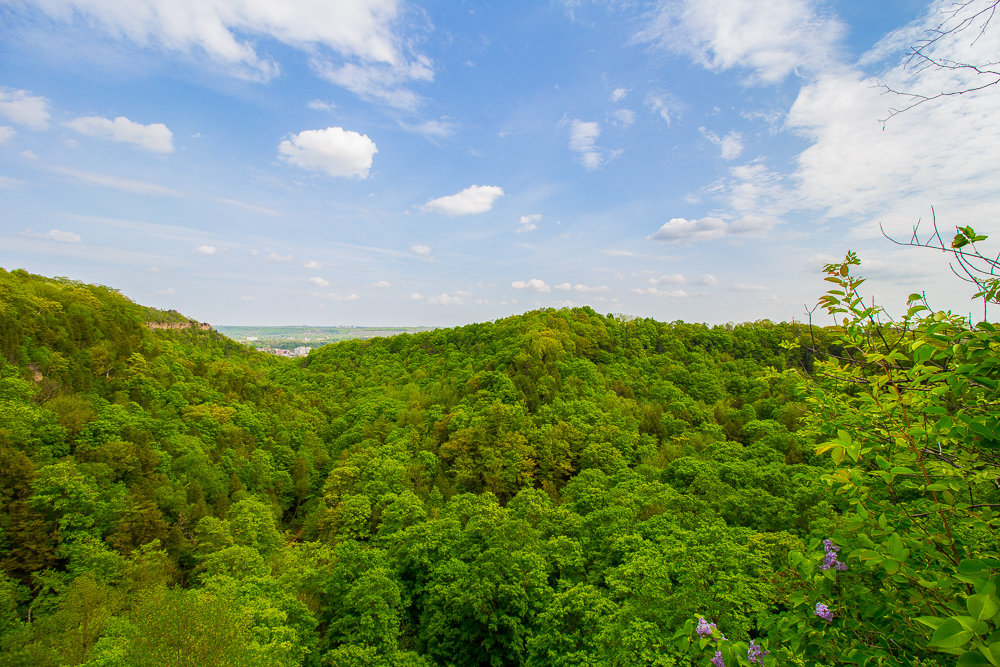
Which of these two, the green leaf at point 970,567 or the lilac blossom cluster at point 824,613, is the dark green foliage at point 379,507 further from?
the green leaf at point 970,567

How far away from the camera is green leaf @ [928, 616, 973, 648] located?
1.49 meters

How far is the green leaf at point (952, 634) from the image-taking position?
1489 millimetres

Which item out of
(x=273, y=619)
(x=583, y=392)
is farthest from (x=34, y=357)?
(x=583, y=392)

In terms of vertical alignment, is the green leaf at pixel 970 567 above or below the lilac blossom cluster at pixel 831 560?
above

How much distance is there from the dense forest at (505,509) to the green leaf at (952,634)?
0.01 metres

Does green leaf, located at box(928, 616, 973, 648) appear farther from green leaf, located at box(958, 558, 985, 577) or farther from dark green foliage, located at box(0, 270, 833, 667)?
dark green foliage, located at box(0, 270, 833, 667)

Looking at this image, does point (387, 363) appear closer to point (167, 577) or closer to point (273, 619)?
point (167, 577)

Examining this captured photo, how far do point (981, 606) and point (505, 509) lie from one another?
Answer: 72.4 ft

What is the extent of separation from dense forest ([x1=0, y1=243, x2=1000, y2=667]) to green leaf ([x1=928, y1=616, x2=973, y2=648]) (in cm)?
1

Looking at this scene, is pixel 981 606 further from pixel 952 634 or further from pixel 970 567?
pixel 970 567

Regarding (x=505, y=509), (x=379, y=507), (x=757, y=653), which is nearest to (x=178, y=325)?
(x=379, y=507)

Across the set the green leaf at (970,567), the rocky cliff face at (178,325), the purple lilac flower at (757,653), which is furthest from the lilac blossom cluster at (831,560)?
the rocky cliff face at (178,325)

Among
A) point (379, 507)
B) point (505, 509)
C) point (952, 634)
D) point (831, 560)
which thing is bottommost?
point (379, 507)

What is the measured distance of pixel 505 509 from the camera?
21.8 m
